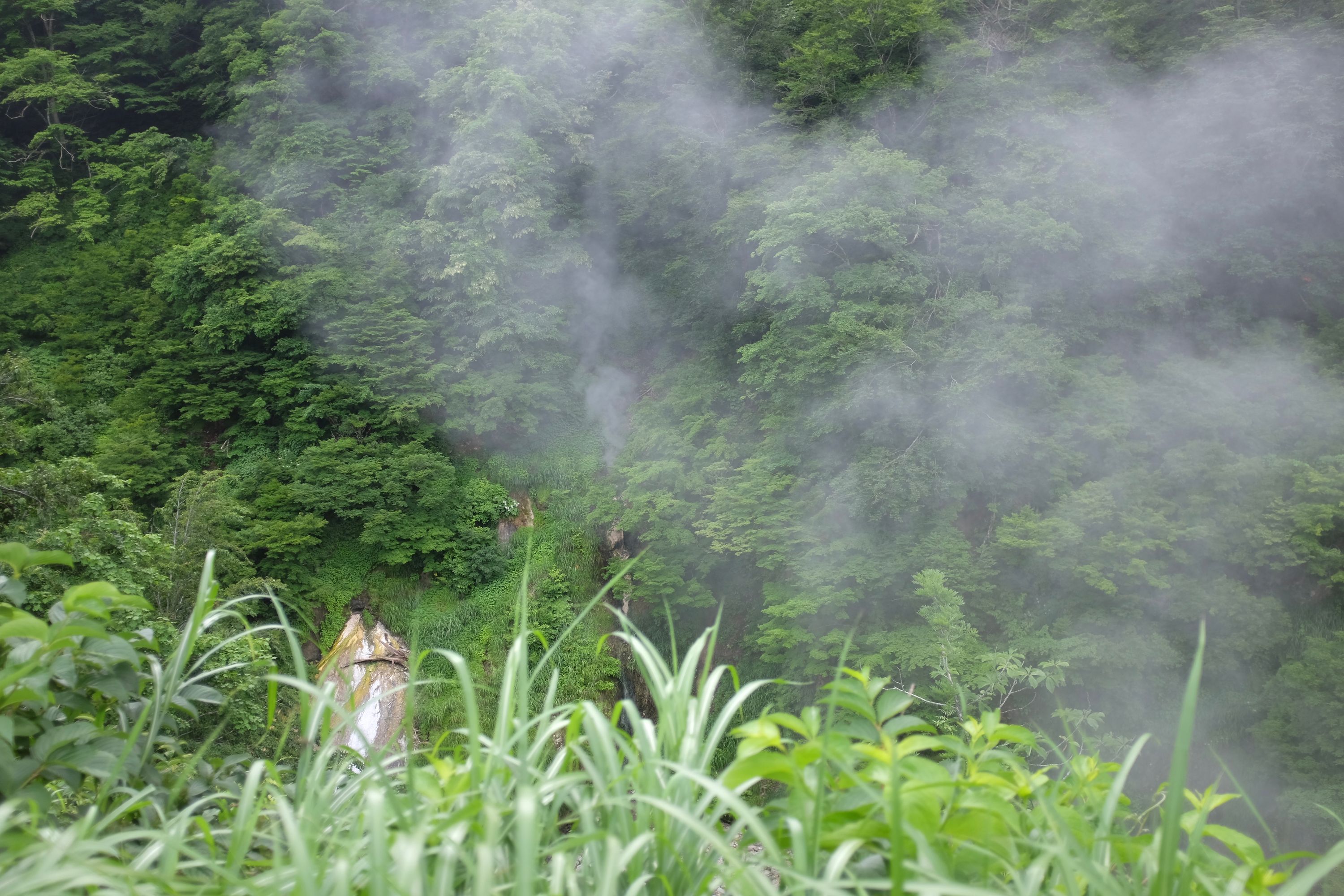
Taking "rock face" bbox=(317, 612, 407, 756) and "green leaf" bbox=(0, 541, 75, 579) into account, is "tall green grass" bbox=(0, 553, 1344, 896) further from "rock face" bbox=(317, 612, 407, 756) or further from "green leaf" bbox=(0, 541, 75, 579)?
"rock face" bbox=(317, 612, 407, 756)

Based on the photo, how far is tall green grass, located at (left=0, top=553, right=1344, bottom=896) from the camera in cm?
76

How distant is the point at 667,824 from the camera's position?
2.92ft

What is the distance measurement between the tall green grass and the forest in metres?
0.01

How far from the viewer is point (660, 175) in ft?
27.7

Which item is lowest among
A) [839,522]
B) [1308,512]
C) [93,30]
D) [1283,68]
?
[839,522]

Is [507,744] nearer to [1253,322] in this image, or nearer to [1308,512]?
[1308,512]

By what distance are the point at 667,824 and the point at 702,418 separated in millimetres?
6443

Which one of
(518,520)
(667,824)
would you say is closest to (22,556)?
(667,824)

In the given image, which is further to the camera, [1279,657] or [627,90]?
[627,90]

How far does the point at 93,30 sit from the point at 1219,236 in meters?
15.1

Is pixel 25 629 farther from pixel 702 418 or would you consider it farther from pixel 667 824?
pixel 702 418

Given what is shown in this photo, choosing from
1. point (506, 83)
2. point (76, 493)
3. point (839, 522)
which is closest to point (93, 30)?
point (506, 83)

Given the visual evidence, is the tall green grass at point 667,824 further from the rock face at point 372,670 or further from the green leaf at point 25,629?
the rock face at point 372,670

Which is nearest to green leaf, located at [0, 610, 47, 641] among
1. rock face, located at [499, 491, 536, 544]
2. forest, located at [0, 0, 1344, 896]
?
forest, located at [0, 0, 1344, 896]
